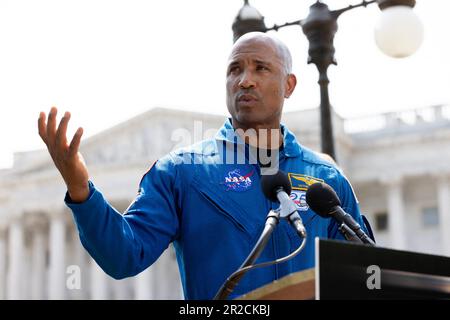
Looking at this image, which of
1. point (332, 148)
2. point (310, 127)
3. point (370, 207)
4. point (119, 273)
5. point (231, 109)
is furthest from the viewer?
point (370, 207)

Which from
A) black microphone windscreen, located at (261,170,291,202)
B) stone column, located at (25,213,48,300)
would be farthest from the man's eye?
stone column, located at (25,213,48,300)

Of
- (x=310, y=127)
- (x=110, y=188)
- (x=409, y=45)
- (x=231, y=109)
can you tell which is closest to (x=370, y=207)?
(x=310, y=127)

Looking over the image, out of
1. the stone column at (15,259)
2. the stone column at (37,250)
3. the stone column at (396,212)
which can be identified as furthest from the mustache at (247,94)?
the stone column at (37,250)

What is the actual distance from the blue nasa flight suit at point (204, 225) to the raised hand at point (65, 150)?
13.1 inches

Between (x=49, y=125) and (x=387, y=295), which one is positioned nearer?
(x=387, y=295)

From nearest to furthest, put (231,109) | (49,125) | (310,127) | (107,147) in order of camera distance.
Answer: (49,125) → (231,109) → (310,127) → (107,147)

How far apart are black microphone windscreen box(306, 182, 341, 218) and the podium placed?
0.78 meters

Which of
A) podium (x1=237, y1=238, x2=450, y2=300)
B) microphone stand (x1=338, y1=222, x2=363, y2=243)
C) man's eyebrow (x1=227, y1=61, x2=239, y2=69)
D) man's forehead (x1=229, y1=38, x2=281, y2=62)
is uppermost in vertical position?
man's forehead (x1=229, y1=38, x2=281, y2=62)

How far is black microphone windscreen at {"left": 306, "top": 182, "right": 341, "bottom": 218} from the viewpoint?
356 centimetres

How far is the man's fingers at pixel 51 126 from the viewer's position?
120 inches

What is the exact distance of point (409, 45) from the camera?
27.6ft

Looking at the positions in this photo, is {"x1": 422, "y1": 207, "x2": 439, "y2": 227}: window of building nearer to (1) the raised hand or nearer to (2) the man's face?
(2) the man's face
